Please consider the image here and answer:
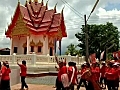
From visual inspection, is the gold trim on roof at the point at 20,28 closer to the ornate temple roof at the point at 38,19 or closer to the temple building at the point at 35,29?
the temple building at the point at 35,29

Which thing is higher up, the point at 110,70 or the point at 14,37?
the point at 14,37

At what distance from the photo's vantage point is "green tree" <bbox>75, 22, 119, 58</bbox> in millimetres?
47781

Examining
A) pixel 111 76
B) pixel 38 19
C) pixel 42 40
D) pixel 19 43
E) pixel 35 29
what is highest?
pixel 38 19

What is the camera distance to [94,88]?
25.2 ft

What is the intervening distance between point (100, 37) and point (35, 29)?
2453cm

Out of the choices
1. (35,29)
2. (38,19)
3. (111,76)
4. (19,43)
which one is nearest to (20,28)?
(35,29)

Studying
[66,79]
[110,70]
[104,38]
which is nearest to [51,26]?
[110,70]

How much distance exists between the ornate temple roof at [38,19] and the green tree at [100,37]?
21.2 metres

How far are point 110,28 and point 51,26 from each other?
26180 millimetres

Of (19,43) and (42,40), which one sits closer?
(42,40)

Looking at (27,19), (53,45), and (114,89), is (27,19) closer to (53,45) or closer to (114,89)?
(53,45)

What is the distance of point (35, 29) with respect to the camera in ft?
85.9

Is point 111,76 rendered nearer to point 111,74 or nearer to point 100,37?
point 111,74

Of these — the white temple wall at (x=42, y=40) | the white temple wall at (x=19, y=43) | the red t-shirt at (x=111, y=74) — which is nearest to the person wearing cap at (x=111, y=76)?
the red t-shirt at (x=111, y=74)
